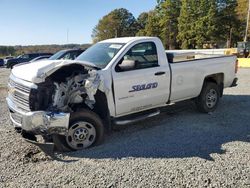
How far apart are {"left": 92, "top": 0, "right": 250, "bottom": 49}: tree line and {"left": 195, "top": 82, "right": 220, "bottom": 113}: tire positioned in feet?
154

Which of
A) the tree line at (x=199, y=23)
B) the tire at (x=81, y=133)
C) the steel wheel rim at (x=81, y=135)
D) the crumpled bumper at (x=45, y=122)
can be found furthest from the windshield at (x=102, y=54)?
the tree line at (x=199, y=23)

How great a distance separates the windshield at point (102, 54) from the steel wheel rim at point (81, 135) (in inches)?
47.7

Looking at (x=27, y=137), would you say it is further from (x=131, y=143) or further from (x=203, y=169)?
(x=203, y=169)

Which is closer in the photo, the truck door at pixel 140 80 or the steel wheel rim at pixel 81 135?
the steel wheel rim at pixel 81 135

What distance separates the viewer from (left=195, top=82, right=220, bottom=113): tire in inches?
278

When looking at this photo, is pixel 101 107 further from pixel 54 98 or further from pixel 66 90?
pixel 54 98

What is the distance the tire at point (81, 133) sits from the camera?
4.82 meters

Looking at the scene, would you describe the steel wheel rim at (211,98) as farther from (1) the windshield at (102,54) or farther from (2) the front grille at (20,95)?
(2) the front grille at (20,95)

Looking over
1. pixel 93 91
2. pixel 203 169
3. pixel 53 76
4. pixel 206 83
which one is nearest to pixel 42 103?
pixel 53 76

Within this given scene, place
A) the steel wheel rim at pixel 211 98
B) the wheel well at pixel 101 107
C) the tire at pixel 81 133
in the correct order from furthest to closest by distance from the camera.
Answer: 1. the steel wheel rim at pixel 211 98
2. the wheel well at pixel 101 107
3. the tire at pixel 81 133

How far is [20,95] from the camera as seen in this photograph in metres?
4.86

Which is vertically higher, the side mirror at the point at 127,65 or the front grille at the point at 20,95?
the side mirror at the point at 127,65

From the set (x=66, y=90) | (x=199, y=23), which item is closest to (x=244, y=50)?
(x=199, y=23)

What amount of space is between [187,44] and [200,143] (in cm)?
5602
